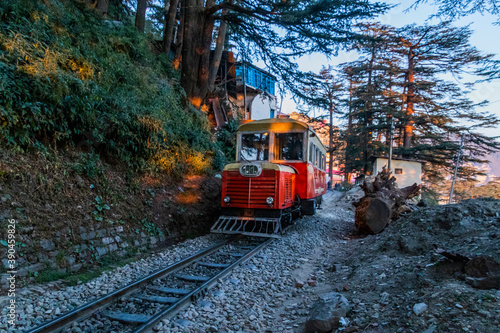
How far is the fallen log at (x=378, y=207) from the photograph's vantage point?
7.86 meters

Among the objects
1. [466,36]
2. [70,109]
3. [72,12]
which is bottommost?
[70,109]

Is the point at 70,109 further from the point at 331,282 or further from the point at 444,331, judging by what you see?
the point at 444,331

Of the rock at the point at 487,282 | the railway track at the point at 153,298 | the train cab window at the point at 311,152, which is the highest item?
the train cab window at the point at 311,152

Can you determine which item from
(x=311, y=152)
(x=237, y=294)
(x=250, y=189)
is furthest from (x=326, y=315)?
(x=311, y=152)

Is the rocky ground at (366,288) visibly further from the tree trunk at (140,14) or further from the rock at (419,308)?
the tree trunk at (140,14)

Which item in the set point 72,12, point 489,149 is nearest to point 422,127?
point 489,149

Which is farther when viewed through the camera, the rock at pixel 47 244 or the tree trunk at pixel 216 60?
the tree trunk at pixel 216 60

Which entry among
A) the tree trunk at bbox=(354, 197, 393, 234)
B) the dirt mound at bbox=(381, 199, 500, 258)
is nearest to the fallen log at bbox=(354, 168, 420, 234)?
the tree trunk at bbox=(354, 197, 393, 234)

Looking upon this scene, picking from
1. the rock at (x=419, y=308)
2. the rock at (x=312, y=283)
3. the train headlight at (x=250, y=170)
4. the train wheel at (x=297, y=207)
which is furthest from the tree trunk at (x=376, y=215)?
the rock at (x=419, y=308)

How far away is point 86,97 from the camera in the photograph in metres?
5.97

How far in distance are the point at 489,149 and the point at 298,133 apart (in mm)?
24132

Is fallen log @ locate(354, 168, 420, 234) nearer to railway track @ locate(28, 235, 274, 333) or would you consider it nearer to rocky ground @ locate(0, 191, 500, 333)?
rocky ground @ locate(0, 191, 500, 333)

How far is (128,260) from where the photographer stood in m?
5.35

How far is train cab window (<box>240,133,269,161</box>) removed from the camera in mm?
8438
